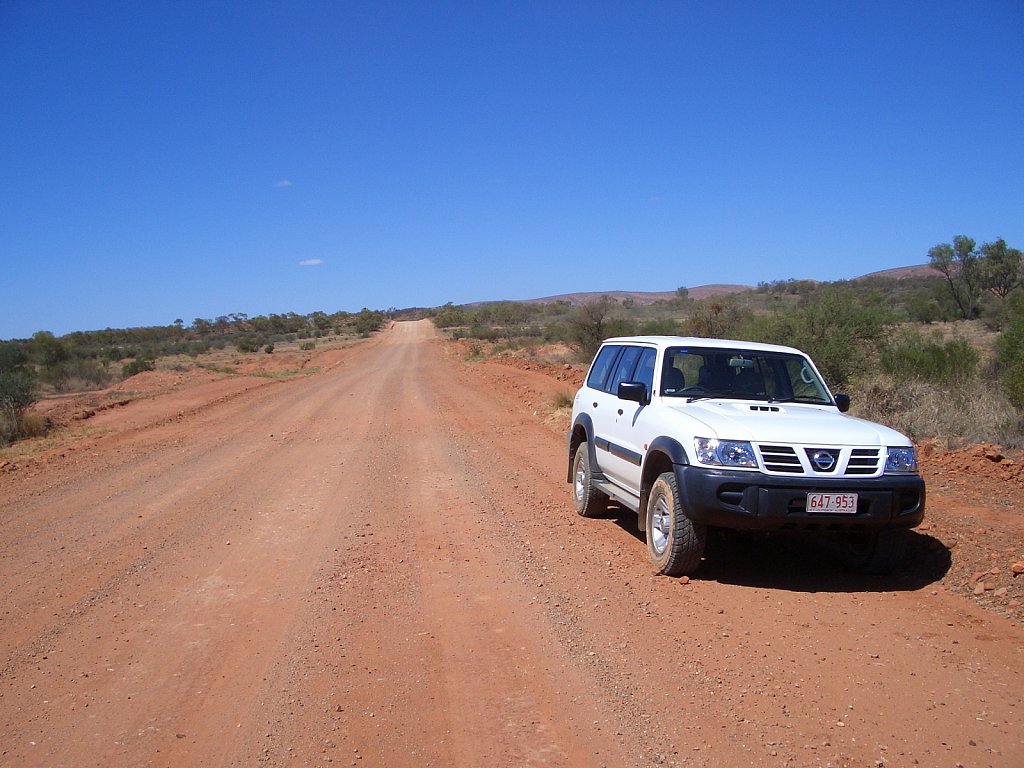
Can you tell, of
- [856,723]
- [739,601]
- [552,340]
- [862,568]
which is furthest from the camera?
[552,340]

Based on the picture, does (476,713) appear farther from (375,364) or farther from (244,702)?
(375,364)

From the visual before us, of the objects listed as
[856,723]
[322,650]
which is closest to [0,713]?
[322,650]

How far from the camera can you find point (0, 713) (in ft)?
13.5

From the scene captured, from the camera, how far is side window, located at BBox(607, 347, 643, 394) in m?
7.62

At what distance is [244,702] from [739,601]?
3248 mm

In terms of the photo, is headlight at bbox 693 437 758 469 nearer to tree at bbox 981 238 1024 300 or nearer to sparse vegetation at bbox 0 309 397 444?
sparse vegetation at bbox 0 309 397 444

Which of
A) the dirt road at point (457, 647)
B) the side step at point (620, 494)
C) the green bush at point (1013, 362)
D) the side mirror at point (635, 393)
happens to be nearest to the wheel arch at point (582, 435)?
the side step at point (620, 494)

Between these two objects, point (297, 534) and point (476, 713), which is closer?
point (476, 713)

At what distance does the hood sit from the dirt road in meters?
1.11

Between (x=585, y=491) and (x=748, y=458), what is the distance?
2.74 metres

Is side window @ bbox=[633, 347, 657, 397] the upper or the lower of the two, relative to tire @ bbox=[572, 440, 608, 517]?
upper

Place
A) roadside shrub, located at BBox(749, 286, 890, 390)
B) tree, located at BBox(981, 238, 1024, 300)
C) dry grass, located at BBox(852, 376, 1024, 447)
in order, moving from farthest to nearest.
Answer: tree, located at BBox(981, 238, 1024, 300), roadside shrub, located at BBox(749, 286, 890, 390), dry grass, located at BBox(852, 376, 1024, 447)

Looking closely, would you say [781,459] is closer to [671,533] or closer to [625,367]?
[671,533]

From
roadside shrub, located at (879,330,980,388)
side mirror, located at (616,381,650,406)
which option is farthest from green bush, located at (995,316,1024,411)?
side mirror, located at (616,381,650,406)
